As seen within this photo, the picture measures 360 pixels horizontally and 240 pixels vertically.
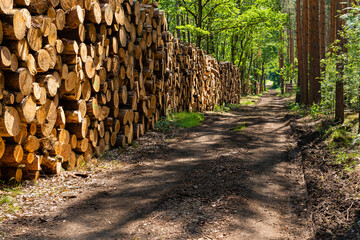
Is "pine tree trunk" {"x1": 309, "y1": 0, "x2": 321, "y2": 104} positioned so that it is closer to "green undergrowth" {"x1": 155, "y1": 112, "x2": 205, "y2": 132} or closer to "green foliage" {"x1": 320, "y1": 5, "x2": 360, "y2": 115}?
"green foliage" {"x1": 320, "y1": 5, "x2": 360, "y2": 115}

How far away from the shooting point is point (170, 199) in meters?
4.50

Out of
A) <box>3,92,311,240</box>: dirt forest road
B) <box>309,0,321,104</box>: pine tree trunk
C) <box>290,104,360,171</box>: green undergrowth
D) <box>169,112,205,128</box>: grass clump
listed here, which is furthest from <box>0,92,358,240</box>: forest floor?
<box>309,0,321,104</box>: pine tree trunk

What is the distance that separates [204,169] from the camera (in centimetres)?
609

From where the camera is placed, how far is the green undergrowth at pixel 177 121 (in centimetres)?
1027

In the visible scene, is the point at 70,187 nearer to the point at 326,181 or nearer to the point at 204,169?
the point at 204,169

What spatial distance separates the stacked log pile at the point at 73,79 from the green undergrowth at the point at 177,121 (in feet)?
1.21

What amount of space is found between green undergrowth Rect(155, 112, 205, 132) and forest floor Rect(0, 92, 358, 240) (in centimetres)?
268

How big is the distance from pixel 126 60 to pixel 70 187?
391 centimetres

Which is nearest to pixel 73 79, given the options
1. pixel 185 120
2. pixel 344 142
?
pixel 344 142

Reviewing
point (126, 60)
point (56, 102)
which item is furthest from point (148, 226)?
point (126, 60)

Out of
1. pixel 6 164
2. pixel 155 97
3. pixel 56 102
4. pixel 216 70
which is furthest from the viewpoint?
pixel 216 70

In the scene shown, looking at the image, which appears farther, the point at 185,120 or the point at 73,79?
the point at 185,120

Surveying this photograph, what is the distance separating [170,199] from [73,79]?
9.33 feet

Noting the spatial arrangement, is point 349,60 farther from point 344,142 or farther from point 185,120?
point 185,120
